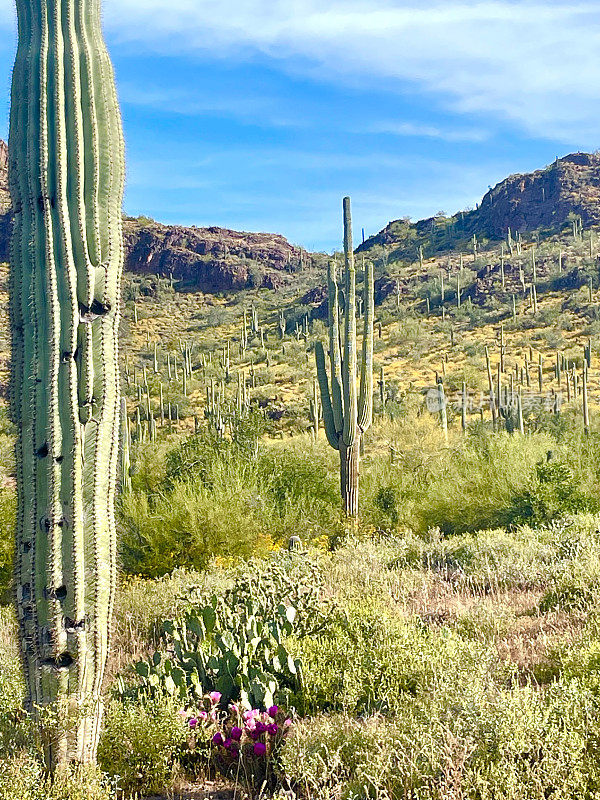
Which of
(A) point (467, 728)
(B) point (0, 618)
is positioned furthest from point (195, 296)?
(A) point (467, 728)

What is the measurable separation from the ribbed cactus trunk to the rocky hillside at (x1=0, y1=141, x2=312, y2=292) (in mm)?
58556

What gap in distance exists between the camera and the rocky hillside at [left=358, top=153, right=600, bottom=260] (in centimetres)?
6000

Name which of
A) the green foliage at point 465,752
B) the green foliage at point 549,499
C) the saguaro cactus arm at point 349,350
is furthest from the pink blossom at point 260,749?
the saguaro cactus arm at point 349,350

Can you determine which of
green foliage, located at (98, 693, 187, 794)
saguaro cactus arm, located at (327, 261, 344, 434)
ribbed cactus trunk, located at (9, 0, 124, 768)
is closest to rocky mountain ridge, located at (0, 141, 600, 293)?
saguaro cactus arm, located at (327, 261, 344, 434)

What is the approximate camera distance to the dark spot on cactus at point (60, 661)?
3914 millimetres

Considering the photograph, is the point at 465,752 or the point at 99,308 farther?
the point at 99,308

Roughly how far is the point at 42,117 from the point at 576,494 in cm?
963

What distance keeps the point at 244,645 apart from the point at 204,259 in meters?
63.3

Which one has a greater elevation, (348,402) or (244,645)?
(348,402)

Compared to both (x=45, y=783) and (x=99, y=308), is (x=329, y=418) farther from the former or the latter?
(x=45, y=783)

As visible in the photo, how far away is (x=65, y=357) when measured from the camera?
13.2 feet

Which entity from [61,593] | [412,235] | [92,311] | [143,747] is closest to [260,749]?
[143,747]

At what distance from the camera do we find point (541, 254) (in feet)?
172

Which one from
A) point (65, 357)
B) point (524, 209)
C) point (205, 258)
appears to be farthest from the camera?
point (205, 258)
